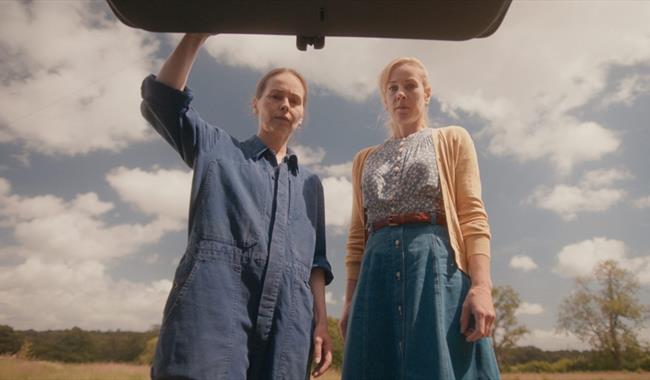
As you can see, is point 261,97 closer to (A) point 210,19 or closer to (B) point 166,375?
(A) point 210,19

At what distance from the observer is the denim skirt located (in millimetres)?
1344

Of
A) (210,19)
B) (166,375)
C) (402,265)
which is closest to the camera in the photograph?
(210,19)

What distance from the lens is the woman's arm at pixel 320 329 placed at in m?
1.54

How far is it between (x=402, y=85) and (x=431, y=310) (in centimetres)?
86

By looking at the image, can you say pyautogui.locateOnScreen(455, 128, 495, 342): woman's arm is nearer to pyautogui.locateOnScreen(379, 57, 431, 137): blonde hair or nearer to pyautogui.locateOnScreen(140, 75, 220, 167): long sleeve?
pyautogui.locateOnScreen(379, 57, 431, 137): blonde hair

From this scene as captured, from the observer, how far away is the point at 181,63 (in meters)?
1.32

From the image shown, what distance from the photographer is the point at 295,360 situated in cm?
137

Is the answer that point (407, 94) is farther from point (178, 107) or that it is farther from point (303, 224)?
point (178, 107)

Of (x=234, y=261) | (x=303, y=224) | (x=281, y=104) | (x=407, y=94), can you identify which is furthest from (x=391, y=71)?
(x=234, y=261)

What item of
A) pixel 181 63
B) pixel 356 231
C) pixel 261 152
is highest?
pixel 181 63

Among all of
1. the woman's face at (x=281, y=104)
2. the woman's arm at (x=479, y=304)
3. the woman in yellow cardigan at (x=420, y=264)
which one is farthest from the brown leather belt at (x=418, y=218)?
the woman's face at (x=281, y=104)

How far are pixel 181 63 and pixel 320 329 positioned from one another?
0.94 meters

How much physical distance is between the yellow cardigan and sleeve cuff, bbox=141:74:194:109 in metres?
0.78

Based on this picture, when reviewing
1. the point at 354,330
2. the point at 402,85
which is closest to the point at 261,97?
the point at 402,85
